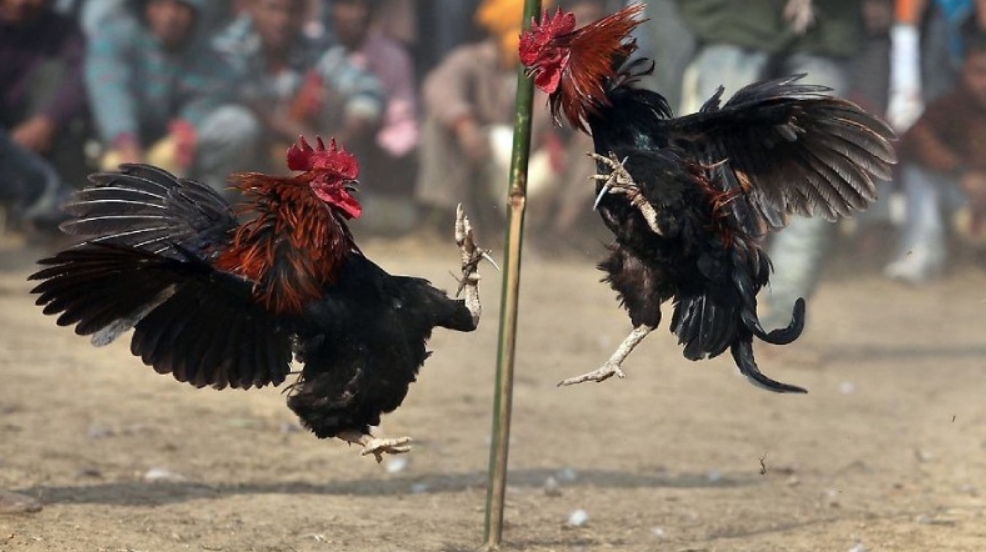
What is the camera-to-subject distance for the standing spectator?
11219mm

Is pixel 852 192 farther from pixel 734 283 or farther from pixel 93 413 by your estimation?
pixel 93 413

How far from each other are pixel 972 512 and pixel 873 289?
5.65 metres

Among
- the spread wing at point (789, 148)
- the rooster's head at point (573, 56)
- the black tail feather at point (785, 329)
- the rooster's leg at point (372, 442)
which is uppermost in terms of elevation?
the rooster's head at point (573, 56)

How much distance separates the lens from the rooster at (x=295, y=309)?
14.0ft

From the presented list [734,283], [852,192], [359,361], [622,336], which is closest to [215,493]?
[359,361]

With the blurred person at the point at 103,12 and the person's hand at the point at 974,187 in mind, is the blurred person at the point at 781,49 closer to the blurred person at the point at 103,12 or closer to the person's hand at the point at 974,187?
the person's hand at the point at 974,187

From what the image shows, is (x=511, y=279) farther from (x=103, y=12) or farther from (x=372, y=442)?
(x=103, y=12)

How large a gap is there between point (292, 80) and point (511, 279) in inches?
267

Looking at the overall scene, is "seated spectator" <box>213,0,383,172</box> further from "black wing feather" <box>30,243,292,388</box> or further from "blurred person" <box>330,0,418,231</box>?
"black wing feather" <box>30,243,292,388</box>

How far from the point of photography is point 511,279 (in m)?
4.55

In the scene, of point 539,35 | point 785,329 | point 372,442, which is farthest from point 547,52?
point 372,442

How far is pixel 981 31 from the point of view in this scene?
11180 mm

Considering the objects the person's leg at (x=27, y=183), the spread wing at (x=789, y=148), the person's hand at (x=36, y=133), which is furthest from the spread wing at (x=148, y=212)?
A: the person's hand at (x=36, y=133)

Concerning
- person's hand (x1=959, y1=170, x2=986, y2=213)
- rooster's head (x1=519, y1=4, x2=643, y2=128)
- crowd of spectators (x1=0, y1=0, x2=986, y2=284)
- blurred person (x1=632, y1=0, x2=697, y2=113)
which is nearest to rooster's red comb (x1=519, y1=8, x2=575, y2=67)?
rooster's head (x1=519, y1=4, x2=643, y2=128)
